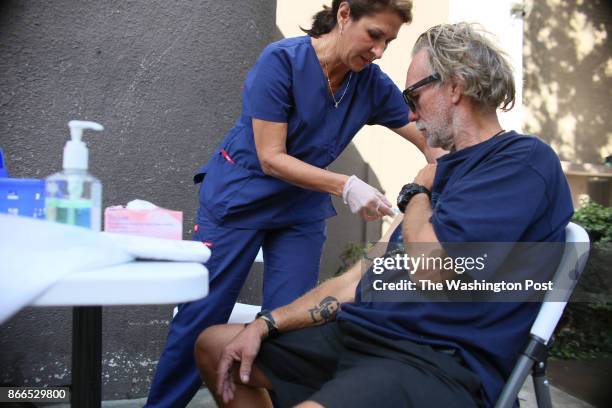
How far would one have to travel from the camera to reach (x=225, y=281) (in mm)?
2047

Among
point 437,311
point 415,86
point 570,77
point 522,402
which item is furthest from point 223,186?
point 570,77

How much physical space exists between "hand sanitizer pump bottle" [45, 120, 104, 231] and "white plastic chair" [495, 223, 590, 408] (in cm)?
94

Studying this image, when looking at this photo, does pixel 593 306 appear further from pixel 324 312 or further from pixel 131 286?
pixel 131 286

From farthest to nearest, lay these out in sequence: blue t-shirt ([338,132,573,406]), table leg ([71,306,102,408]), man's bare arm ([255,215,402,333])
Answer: man's bare arm ([255,215,402,333])
blue t-shirt ([338,132,573,406])
table leg ([71,306,102,408])

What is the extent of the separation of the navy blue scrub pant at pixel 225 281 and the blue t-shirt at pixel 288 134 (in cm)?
5

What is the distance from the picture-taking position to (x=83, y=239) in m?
0.89

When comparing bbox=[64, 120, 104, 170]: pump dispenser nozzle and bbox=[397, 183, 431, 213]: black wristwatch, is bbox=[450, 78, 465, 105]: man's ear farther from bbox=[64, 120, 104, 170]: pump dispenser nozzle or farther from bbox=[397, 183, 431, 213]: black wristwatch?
bbox=[64, 120, 104, 170]: pump dispenser nozzle

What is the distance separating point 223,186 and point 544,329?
119 centimetres

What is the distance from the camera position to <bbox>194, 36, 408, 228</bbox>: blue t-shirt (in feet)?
6.57

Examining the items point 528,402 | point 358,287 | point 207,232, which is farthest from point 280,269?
point 528,402

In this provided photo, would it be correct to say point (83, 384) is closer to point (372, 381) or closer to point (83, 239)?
point (83, 239)

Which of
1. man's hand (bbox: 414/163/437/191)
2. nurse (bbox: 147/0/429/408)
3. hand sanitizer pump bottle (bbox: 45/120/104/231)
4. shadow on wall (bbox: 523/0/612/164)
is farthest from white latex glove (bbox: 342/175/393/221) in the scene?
shadow on wall (bbox: 523/0/612/164)

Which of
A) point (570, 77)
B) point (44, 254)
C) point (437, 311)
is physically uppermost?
point (570, 77)

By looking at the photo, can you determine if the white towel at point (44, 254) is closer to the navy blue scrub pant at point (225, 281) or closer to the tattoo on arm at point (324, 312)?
the tattoo on arm at point (324, 312)
